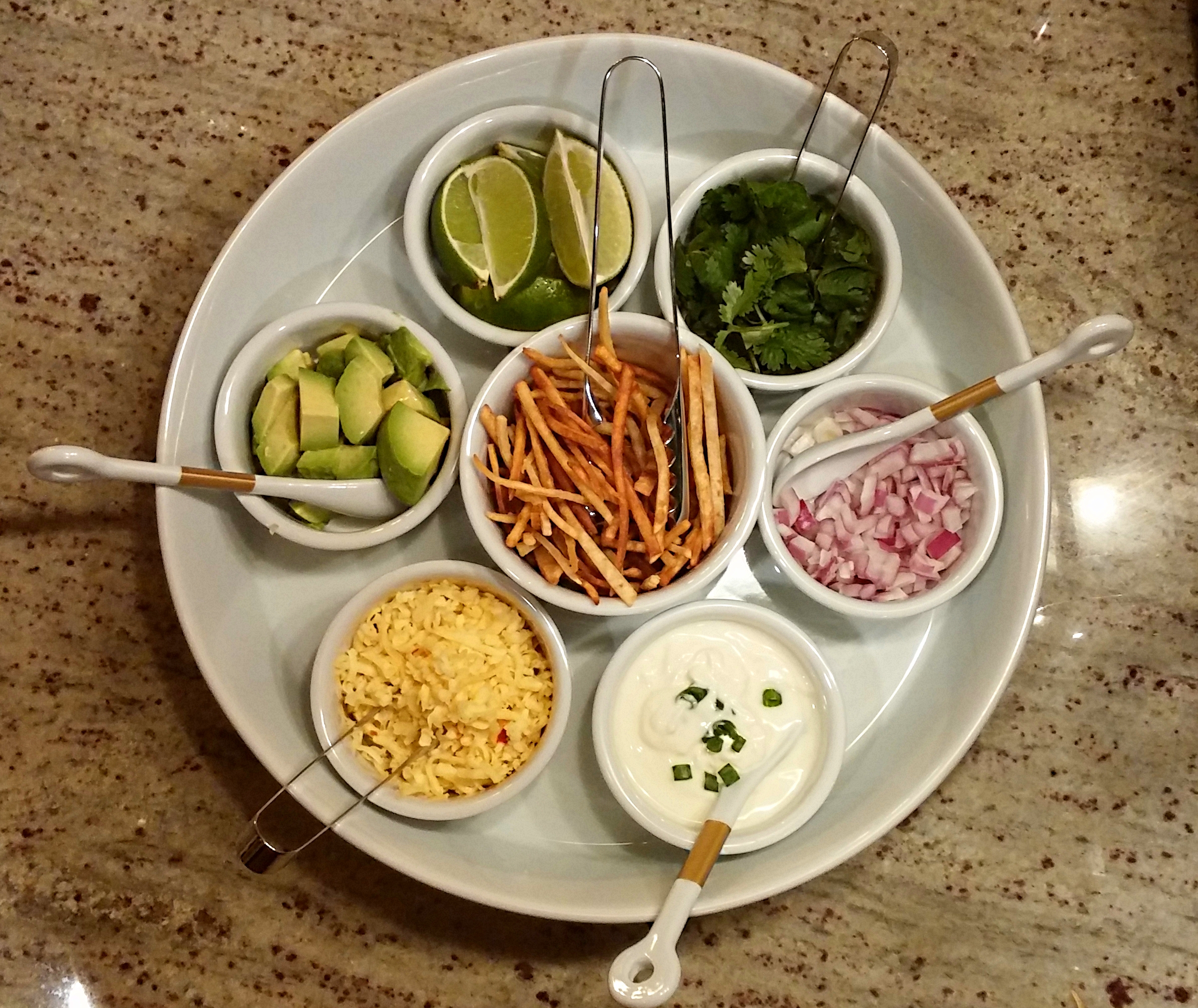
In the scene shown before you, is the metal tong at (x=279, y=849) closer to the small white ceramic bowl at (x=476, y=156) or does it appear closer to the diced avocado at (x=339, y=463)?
the diced avocado at (x=339, y=463)

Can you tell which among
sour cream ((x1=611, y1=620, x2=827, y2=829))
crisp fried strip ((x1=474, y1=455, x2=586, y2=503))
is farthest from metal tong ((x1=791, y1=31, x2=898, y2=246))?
sour cream ((x1=611, y1=620, x2=827, y2=829))

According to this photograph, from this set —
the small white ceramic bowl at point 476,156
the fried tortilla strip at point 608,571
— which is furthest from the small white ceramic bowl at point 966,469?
the small white ceramic bowl at point 476,156

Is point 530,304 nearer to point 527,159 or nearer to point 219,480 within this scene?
point 527,159

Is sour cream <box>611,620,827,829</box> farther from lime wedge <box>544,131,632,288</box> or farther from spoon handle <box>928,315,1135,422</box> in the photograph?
lime wedge <box>544,131,632,288</box>

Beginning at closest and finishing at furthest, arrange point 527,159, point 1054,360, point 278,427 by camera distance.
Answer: point 1054,360
point 278,427
point 527,159

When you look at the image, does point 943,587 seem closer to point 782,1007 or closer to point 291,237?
point 782,1007

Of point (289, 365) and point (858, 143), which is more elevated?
point (858, 143)

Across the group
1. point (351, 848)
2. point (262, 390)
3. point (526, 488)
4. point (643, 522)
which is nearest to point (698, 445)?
point (643, 522)
